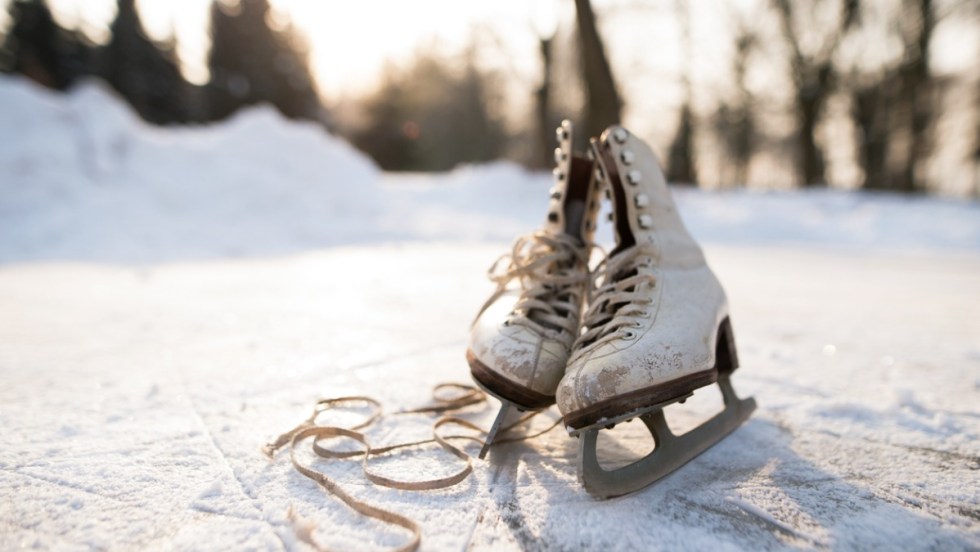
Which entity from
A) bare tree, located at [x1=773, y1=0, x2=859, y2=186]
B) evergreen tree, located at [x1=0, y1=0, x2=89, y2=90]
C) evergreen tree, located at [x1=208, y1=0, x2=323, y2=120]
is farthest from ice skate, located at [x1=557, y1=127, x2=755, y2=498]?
evergreen tree, located at [x1=208, y1=0, x2=323, y2=120]

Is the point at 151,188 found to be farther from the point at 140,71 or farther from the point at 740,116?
the point at 140,71

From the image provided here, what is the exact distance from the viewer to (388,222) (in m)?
7.31

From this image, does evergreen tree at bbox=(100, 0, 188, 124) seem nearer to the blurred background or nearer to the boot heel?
the blurred background

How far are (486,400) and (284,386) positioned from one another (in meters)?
0.59

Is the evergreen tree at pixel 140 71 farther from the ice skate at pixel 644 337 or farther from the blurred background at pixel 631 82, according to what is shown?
the ice skate at pixel 644 337

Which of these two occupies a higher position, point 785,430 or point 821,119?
point 785,430

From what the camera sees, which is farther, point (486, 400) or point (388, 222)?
point (388, 222)

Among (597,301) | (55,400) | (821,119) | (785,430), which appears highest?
(597,301)

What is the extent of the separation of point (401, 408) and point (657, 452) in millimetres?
665

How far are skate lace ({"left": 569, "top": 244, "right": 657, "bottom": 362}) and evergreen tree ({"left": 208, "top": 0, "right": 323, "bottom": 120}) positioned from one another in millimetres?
26123

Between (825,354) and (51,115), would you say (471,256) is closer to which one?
(825,354)

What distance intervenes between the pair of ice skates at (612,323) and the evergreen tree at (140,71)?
23698 mm

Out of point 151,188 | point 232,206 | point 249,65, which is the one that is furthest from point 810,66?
point 249,65

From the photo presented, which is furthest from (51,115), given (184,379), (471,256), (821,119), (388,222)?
(821,119)
